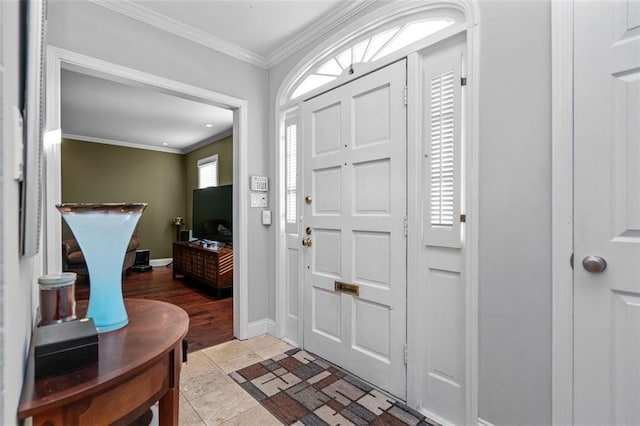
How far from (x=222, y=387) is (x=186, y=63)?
7.73 feet

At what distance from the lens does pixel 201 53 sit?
8.13 feet

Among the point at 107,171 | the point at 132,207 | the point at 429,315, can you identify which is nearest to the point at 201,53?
the point at 132,207

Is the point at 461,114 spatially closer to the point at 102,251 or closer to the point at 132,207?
the point at 132,207

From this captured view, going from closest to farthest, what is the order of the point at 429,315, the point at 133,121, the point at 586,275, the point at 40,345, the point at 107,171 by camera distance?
the point at 40,345 → the point at 586,275 → the point at 429,315 → the point at 133,121 → the point at 107,171

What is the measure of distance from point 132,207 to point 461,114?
5.00ft

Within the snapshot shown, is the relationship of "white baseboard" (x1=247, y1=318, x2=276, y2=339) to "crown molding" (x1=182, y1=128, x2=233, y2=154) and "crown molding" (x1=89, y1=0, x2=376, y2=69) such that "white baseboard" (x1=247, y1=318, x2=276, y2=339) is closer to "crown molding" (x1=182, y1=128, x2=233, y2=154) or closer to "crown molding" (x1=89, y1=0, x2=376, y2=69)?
"crown molding" (x1=89, y1=0, x2=376, y2=69)

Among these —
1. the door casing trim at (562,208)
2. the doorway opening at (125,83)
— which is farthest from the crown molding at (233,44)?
the door casing trim at (562,208)

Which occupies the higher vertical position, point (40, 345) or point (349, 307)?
point (40, 345)

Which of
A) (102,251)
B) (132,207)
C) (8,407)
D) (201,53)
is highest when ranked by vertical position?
(201,53)

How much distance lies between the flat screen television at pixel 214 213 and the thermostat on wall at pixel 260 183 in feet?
6.33

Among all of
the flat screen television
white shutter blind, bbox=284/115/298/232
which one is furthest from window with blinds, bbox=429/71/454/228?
the flat screen television

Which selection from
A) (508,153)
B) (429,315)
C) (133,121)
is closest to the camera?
(508,153)

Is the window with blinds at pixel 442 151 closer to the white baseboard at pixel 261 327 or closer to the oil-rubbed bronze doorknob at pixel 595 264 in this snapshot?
the oil-rubbed bronze doorknob at pixel 595 264

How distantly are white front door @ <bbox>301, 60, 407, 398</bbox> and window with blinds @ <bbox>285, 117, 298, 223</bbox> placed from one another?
0.21 m
